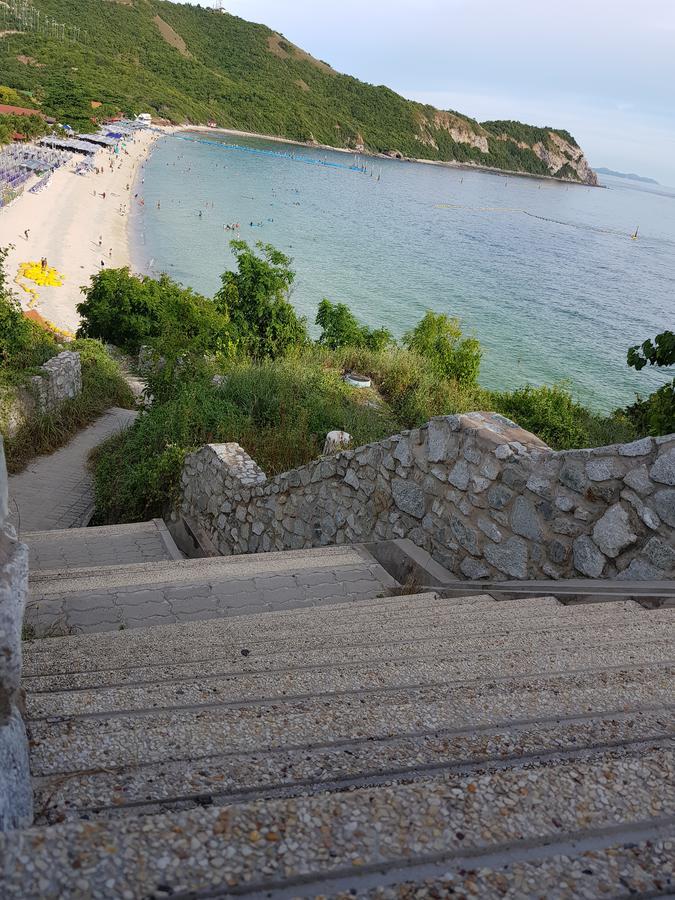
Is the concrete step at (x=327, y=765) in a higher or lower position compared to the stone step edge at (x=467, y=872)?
lower

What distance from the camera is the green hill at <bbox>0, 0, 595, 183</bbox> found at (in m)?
103

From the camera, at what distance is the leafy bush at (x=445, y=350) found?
72.8 ft

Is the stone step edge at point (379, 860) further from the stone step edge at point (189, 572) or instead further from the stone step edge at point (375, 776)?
the stone step edge at point (189, 572)

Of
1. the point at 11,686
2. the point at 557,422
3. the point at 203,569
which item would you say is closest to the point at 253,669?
Result: the point at 11,686

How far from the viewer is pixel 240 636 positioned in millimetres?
3496

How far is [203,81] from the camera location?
463 feet

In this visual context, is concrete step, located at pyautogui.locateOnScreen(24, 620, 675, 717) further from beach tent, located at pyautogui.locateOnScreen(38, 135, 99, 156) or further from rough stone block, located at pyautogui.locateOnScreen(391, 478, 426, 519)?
beach tent, located at pyautogui.locateOnScreen(38, 135, 99, 156)

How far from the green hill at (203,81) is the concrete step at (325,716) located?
9682cm

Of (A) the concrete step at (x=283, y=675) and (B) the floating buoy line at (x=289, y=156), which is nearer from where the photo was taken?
(A) the concrete step at (x=283, y=675)

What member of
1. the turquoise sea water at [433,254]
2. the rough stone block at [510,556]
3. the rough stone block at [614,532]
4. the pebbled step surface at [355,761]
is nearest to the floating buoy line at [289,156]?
the turquoise sea water at [433,254]

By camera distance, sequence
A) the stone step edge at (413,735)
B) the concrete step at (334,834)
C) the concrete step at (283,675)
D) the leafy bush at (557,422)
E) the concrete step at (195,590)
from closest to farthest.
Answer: the concrete step at (334,834), the stone step edge at (413,735), the concrete step at (283,675), the concrete step at (195,590), the leafy bush at (557,422)

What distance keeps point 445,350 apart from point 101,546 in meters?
17.4

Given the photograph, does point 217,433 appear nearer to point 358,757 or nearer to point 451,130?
point 358,757

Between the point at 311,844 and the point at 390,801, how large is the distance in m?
0.22
